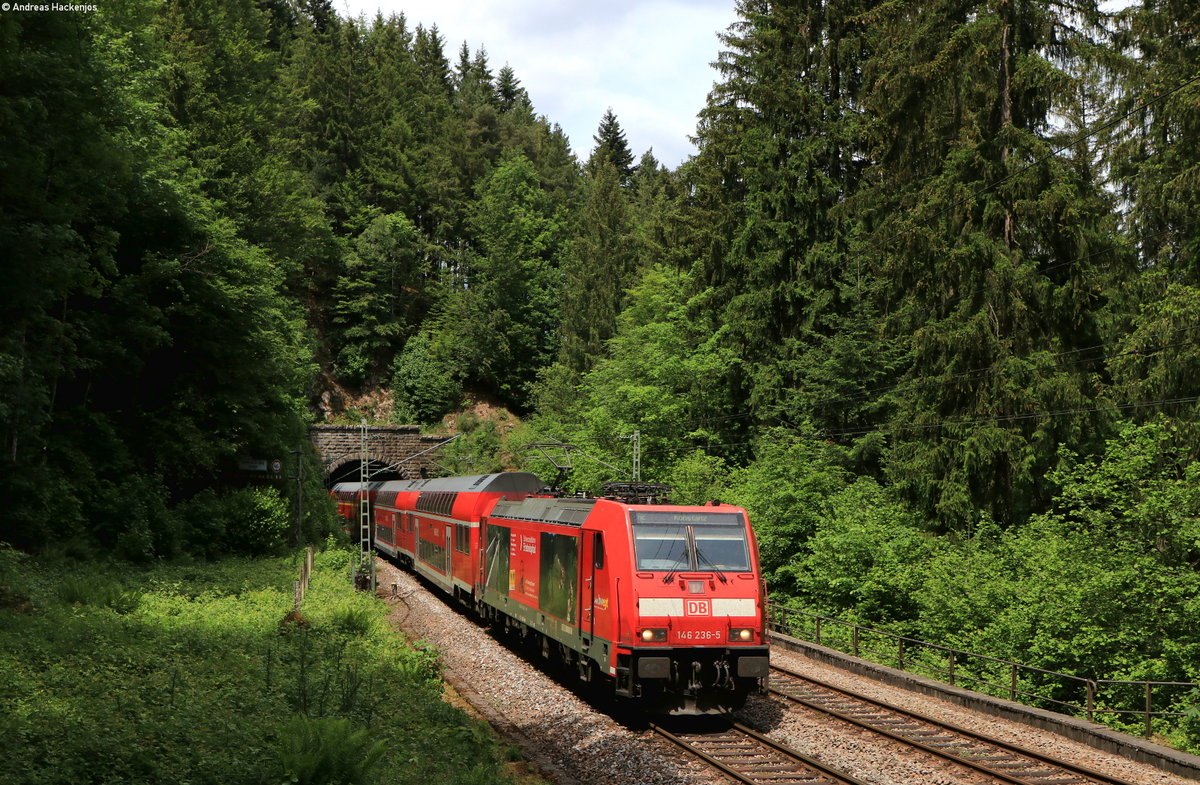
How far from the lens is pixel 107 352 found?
26.5 meters

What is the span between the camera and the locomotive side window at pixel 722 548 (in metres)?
13.6

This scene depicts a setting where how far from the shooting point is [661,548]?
44.3ft

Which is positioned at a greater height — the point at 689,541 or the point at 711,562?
the point at 689,541

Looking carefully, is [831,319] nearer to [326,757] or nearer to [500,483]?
[500,483]

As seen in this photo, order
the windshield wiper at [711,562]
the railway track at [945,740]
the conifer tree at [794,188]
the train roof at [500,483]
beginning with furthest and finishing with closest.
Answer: the conifer tree at [794,188], the train roof at [500,483], the windshield wiper at [711,562], the railway track at [945,740]

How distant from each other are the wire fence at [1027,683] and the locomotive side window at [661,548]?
17.5ft

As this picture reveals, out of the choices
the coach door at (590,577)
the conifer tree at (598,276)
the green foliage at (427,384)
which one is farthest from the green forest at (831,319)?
the green foliage at (427,384)

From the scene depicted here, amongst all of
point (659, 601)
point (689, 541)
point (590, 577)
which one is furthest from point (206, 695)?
point (689, 541)

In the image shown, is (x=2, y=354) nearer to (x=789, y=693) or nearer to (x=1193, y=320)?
(x=789, y=693)

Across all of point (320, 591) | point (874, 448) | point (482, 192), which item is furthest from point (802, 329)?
point (482, 192)

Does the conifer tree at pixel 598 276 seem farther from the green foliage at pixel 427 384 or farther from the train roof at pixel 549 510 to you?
the train roof at pixel 549 510

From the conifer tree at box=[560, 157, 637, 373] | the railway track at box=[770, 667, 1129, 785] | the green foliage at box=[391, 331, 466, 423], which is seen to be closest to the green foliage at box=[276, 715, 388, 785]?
the railway track at box=[770, 667, 1129, 785]

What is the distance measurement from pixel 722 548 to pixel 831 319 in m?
20.9

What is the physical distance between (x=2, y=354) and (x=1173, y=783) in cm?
2038
